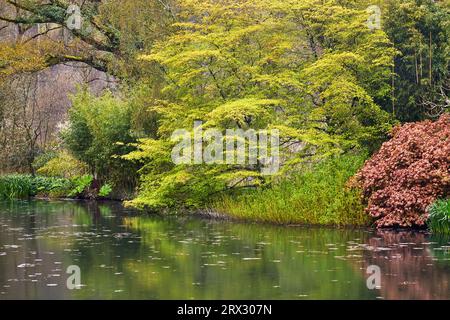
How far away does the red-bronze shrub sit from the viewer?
58.9 feet

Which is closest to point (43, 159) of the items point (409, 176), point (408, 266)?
point (409, 176)

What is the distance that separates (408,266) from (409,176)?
5015 millimetres

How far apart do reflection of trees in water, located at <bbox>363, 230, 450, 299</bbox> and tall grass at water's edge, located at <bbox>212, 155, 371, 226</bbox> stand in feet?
4.80

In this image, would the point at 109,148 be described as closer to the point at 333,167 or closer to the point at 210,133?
the point at 210,133

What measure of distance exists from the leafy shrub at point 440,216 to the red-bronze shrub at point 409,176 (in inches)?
8.3

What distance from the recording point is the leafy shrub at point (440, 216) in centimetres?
1731

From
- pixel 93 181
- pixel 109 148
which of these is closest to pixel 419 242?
pixel 109 148

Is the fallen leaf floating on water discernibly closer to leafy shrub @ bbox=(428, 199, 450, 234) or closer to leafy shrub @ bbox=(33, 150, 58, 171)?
leafy shrub @ bbox=(428, 199, 450, 234)

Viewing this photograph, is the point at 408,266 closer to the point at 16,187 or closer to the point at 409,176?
the point at 409,176

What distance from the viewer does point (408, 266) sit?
13406mm

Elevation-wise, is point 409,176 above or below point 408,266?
above

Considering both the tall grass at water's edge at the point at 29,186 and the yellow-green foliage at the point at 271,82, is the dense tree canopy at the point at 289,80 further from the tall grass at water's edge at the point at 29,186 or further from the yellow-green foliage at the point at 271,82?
the tall grass at water's edge at the point at 29,186

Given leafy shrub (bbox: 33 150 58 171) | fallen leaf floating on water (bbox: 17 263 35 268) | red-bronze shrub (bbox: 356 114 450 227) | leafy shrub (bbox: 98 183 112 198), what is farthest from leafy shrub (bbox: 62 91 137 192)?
fallen leaf floating on water (bbox: 17 263 35 268)
